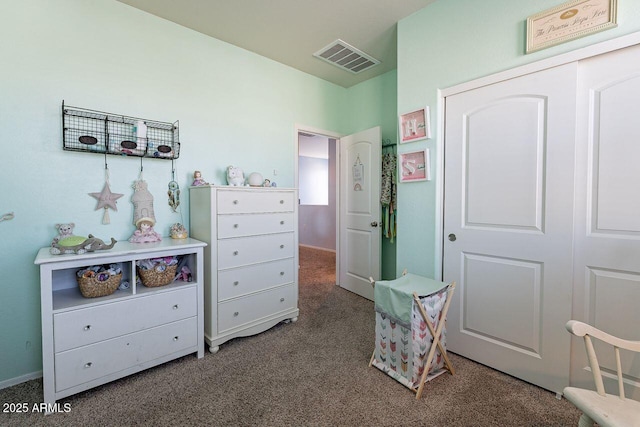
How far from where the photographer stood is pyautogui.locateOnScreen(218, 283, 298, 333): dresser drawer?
7.45 ft

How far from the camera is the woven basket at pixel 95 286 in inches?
69.1

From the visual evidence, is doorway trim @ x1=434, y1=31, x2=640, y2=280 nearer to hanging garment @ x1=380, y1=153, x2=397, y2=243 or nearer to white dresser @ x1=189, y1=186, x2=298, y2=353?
hanging garment @ x1=380, y1=153, x2=397, y2=243

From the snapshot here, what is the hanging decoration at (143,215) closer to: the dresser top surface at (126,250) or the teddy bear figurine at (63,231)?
the dresser top surface at (126,250)

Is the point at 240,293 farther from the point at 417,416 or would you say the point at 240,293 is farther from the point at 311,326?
the point at 417,416

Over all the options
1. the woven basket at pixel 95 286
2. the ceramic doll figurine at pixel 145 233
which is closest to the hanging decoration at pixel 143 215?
the ceramic doll figurine at pixel 145 233

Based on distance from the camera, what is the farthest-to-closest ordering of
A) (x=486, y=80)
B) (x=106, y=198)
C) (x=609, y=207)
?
(x=106, y=198), (x=486, y=80), (x=609, y=207)

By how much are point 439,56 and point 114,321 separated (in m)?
2.97

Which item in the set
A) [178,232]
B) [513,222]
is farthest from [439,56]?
[178,232]

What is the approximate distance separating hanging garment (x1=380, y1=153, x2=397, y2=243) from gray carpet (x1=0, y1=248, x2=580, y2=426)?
140 centimetres

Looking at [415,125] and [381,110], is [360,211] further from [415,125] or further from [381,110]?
[415,125]

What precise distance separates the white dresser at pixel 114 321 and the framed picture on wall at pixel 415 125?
74.4 inches

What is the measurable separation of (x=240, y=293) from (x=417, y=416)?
5.02 ft

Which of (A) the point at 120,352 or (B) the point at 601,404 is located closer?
(B) the point at 601,404

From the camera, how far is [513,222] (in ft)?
6.11
